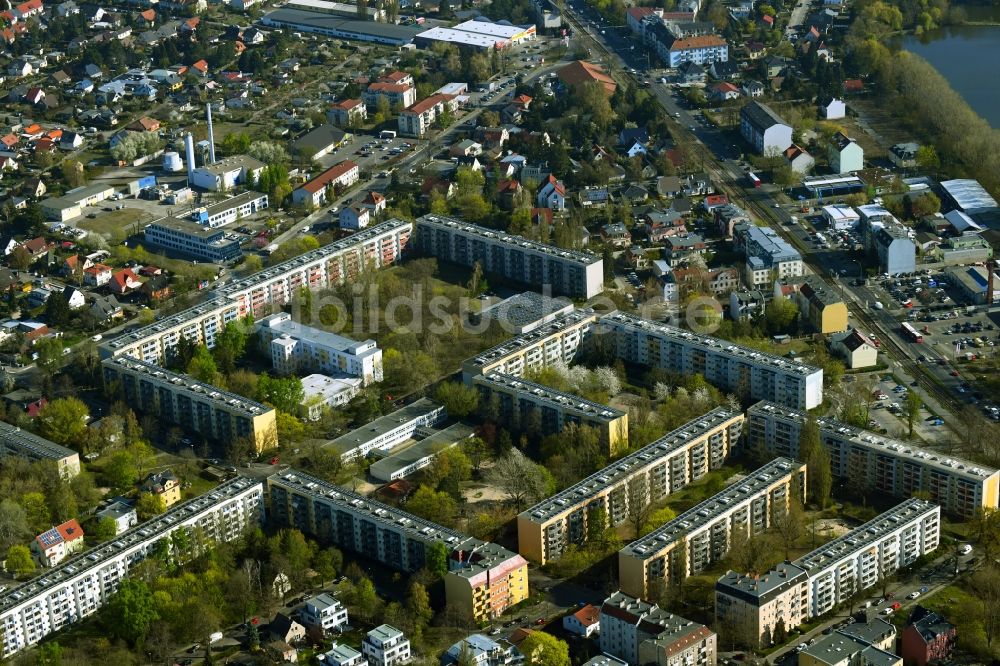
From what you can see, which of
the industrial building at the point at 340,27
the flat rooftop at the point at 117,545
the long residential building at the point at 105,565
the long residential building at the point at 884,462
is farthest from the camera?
the industrial building at the point at 340,27

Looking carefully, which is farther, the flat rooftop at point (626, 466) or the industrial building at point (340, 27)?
the industrial building at point (340, 27)

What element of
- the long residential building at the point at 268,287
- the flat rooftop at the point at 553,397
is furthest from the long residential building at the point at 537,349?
the long residential building at the point at 268,287

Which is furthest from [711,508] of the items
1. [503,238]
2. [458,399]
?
[503,238]

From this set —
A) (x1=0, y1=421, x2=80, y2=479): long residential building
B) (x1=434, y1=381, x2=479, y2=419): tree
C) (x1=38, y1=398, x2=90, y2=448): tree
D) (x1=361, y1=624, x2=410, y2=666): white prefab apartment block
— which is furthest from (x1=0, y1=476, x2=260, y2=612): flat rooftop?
(x1=434, y1=381, x2=479, y2=419): tree

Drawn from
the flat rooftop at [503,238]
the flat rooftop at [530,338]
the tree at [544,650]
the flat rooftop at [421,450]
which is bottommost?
the flat rooftop at [421,450]

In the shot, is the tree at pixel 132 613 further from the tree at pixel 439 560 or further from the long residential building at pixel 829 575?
the long residential building at pixel 829 575

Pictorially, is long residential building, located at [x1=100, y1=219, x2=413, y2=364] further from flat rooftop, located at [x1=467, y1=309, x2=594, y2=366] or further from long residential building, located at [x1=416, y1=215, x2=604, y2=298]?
flat rooftop, located at [x1=467, y1=309, x2=594, y2=366]
